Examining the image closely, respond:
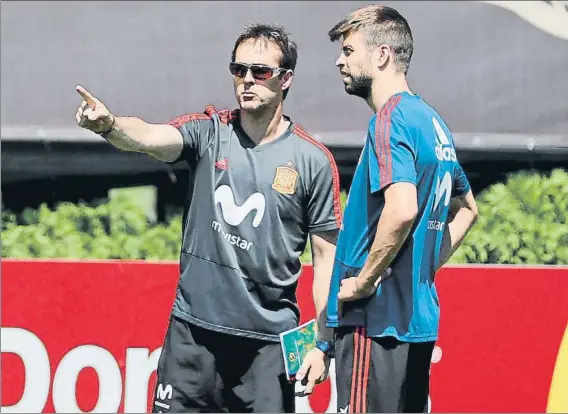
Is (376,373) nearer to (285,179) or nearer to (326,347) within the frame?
(326,347)

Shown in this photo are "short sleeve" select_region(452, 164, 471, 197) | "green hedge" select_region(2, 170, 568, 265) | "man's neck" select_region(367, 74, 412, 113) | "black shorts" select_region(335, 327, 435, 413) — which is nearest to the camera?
"black shorts" select_region(335, 327, 435, 413)

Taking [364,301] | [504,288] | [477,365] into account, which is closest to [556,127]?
[504,288]

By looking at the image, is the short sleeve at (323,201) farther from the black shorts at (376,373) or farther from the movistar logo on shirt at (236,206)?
the black shorts at (376,373)

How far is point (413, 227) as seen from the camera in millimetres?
3320

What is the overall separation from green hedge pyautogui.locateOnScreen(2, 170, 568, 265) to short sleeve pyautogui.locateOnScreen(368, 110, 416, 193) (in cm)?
209

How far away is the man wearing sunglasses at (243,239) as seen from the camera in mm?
3840

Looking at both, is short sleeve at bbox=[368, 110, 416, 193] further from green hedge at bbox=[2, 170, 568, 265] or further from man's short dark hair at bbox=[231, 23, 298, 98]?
green hedge at bbox=[2, 170, 568, 265]

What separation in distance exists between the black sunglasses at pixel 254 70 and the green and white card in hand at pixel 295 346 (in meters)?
1.00

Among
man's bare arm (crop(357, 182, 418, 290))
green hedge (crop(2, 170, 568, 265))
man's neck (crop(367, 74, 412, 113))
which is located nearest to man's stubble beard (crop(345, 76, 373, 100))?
man's neck (crop(367, 74, 412, 113))

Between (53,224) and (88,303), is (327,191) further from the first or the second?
(53,224)

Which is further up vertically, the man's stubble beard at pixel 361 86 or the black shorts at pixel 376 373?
the man's stubble beard at pixel 361 86

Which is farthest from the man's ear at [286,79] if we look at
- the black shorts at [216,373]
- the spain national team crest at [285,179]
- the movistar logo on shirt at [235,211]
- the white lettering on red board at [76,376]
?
the white lettering on red board at [76,376]

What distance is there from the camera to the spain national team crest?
152 inches

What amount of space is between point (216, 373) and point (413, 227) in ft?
3.51
